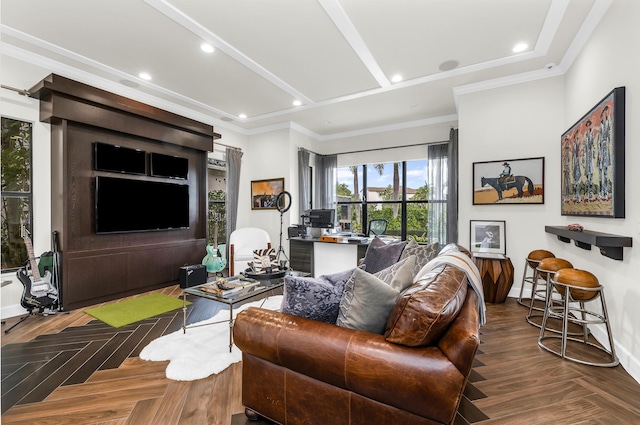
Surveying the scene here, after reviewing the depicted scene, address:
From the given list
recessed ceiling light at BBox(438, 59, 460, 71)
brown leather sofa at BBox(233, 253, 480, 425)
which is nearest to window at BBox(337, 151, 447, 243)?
recessed ceiling light at BBox(438, 59, 460, 71)

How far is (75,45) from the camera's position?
3.13 metres

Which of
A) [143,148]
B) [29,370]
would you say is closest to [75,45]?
[143,148]

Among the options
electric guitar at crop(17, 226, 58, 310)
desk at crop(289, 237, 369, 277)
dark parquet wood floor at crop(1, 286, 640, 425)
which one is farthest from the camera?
desk at crop(289, 237, 369, 277)

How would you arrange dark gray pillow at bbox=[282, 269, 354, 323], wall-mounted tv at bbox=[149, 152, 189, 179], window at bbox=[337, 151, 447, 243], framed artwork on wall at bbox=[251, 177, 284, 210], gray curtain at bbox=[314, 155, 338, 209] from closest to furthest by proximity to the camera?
1. dark gray pillow at bbox=[282, 269, 354, 323]
2. wall-mounted tv at bbox=[149, 152, 189, 179]
3. window at bbox=[337, 151, 447, 243]
4. framed artwork on wall at bbox=[251, 177, 284, 210]
5. gray curtain at bbox=[314, 155, 338, 209]

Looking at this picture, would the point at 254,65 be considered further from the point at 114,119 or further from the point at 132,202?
the point at 132,202

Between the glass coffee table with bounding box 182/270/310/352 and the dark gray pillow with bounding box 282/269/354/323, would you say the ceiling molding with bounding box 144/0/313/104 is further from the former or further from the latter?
the dark gray pillow with bounding box 282/269/354/323

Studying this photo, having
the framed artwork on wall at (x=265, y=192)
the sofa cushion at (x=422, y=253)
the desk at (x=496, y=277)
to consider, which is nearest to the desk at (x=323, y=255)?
the framed artwork on wall at (x=265, y=192)

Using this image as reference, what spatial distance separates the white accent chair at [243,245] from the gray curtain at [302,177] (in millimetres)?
1036

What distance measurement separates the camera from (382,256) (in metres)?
3.46

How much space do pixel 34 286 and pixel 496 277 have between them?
16.9 ft

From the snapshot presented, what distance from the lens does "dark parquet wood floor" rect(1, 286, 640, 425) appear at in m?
1.74

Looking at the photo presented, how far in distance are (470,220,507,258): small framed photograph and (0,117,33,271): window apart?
5.48m

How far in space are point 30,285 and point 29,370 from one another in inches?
51.7

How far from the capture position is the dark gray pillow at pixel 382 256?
11.1 ft
